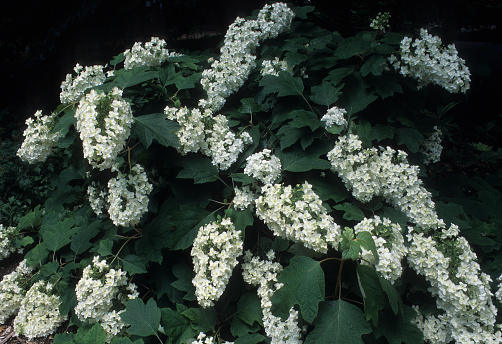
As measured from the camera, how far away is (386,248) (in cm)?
198

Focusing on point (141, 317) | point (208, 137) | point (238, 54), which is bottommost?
point (141, 317)

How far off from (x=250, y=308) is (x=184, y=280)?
0.48 m

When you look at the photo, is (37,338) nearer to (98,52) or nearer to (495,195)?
(495,195)

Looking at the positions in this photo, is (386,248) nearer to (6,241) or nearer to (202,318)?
(202,318)

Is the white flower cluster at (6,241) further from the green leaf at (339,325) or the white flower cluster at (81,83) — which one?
the green leaf at (339,325)

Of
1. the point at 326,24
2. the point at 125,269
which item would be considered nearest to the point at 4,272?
the point at 125,269

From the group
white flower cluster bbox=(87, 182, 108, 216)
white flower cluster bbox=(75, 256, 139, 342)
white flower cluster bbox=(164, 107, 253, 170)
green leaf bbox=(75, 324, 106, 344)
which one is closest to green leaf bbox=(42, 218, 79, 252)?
white flower cluster bbox=(87, 182, 108, 216)

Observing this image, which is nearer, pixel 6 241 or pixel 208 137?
pixel 208 137

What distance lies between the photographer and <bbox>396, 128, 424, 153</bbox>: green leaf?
2510mm

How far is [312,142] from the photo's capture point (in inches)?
99.4

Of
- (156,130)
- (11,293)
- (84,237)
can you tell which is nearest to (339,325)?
(156,130)

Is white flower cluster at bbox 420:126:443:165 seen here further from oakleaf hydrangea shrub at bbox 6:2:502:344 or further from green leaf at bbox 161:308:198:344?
green leaf at bbox 161:308:198:344

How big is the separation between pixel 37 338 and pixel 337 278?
244cm

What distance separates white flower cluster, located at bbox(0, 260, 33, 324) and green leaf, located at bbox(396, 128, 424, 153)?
10.5ft
